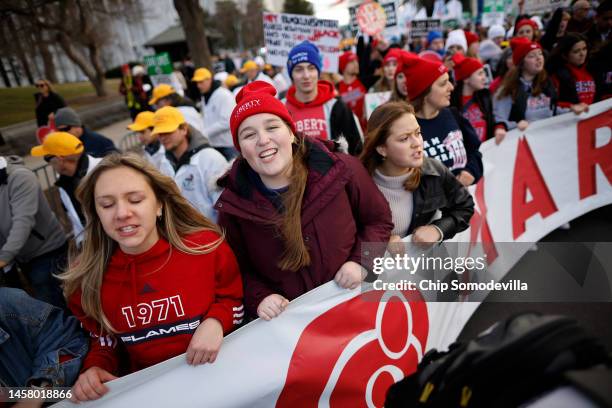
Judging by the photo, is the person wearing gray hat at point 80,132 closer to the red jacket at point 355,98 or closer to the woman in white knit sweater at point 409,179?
the red jacket at point 355,98

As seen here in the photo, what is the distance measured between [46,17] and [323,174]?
7476 millimetres

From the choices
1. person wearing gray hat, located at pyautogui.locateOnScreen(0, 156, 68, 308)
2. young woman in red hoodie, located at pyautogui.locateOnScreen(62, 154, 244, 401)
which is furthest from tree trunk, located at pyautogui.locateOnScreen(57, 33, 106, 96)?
young woman in red hoodie, located at pyautogui.locateOnScreen(62, 154, 244, 401)

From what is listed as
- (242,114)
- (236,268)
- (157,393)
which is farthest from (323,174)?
(157,393)

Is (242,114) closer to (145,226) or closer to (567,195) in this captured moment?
(145,226)

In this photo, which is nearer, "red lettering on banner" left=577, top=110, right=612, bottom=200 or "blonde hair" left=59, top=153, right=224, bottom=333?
"blonde hair" left=59, top=153, right=224, bottom=333

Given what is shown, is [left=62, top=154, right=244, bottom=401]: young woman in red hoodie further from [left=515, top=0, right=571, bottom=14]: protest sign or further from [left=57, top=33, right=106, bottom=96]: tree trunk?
[left=57, top=33, right=106, bottom=96]: tree trunk

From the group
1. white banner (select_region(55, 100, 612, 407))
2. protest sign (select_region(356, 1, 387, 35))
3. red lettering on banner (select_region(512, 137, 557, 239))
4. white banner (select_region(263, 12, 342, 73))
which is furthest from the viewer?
protest sign (select_region(356, 1, 387, 35))

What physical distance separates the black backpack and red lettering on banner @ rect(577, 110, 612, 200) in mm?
4219

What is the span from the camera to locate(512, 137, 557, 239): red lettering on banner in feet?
12.2

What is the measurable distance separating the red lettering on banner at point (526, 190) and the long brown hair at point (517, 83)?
753 millimetres

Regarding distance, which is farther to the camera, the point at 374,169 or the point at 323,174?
the point at 374,169

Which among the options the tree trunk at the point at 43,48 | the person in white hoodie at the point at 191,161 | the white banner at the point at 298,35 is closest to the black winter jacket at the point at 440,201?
the person in white hoodie at the point at 191,161

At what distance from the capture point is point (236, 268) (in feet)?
6.47

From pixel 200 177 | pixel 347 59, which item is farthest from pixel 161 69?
pixel 200 177
